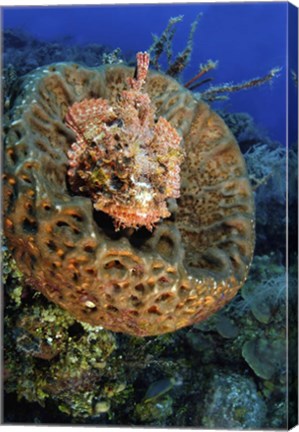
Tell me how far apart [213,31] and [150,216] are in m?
1.51

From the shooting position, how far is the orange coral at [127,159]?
220 centimetres

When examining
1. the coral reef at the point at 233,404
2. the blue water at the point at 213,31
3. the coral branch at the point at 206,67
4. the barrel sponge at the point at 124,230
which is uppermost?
the blue water at the point at 213,31

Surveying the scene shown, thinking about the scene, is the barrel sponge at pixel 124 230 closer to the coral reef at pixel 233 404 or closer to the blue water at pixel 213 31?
the blue water at pixel 213 31

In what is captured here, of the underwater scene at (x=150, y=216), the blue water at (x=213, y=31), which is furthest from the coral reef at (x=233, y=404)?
the blue water at (x=213, y=31)

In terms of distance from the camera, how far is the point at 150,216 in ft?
7.54

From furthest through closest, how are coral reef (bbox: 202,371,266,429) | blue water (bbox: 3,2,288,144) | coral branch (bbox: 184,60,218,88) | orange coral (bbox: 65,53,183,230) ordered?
1. coral branch (bbox: 184,60,218,88)
2. coral reef (bbox: 202,371,266,429)
3. blue water (bbox: 3,2,288,144)
4. orange coral (bbox: 65,53,183,230)

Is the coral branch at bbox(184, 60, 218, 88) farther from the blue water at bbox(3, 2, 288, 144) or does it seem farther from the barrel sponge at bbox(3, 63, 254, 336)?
the barrel sponge at bbox(3, 63, 254, 336)

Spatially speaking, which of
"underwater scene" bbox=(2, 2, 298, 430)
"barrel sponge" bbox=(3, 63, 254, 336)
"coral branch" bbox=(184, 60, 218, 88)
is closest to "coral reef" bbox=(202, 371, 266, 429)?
"underwater scene" bbox=(2, 2, 298, 430)

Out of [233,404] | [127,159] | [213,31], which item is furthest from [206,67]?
[233,404]

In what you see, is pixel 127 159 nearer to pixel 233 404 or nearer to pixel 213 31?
pixel 213 31

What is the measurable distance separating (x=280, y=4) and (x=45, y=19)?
1460 millimetres

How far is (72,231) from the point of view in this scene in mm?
2217

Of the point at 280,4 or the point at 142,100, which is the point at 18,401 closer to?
the point at 142,100

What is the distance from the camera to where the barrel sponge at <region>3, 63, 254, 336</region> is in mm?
2225
